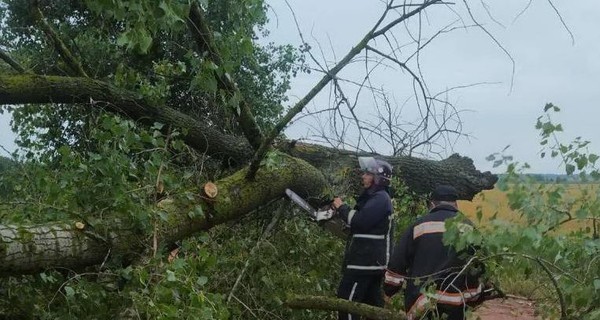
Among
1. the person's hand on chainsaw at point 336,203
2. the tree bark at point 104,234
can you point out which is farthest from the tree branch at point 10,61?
the person's hand on chainsaw at point 336,203

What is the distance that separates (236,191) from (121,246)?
124 centimetres

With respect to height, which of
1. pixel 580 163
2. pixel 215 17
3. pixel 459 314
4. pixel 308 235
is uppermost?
pixel 215 17

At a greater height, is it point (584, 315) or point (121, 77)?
point (121, 77)

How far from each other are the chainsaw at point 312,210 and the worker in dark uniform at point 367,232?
0.09 m

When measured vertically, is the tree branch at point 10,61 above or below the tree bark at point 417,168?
above

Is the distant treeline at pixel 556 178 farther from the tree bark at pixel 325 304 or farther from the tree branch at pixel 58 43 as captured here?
the tree branch at pixel 58 43

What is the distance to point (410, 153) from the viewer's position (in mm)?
6328

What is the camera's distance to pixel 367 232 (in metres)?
5.12

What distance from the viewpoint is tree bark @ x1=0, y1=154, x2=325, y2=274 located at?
356 cm

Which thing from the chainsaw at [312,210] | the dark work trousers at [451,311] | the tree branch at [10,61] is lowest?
the dark work trousers at [451,311]

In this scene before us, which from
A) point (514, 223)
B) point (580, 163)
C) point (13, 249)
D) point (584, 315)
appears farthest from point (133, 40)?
point (584, 315)

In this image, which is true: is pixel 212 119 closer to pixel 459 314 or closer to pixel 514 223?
pixel 459 314

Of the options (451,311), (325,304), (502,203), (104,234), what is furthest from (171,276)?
(451,311)

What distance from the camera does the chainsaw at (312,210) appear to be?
5.23 m
